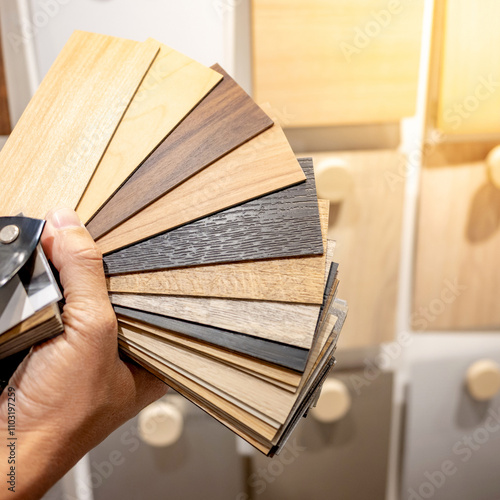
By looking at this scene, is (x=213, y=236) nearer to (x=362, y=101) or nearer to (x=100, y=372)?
(x=100, y=372)

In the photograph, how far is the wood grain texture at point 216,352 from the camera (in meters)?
0.62

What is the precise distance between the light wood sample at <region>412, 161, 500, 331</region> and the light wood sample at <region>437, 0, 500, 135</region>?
139 mm

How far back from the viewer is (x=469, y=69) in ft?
3.48

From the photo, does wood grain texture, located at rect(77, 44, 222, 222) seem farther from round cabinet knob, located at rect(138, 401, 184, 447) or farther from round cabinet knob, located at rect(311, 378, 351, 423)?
round cabinet knob, located at rect(311, 378, 351, 423)

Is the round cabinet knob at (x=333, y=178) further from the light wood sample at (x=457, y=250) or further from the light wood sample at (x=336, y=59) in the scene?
the light wood sample at (x=457, y=250)

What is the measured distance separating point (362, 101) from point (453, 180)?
33cm

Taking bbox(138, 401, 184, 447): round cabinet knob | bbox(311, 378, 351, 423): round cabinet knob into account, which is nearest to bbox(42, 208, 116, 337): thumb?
bbox(138, 401, 184, 447): round cabinet knob

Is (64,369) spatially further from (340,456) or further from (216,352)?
(340,456)

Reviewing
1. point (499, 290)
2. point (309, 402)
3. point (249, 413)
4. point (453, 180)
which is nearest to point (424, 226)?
point (453, 180)

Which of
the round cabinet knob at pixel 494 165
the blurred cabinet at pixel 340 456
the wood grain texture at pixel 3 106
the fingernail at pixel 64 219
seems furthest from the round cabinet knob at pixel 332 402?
the wood grain texture at pixel 3 106

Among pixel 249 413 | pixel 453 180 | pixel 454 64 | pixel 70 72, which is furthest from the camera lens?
pixel 453 180

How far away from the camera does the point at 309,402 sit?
0.71 metres

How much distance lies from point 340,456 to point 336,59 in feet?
3.60

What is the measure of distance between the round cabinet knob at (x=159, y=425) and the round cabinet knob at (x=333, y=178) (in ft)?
2.29
